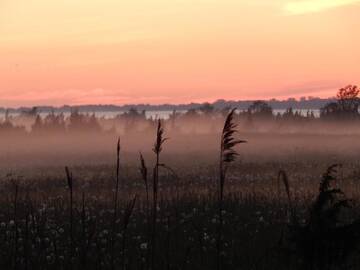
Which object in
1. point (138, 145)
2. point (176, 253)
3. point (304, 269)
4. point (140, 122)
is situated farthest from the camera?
point (140, 122)

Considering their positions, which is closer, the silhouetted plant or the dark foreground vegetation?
the silhouetted plant

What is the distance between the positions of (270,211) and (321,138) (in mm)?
65166

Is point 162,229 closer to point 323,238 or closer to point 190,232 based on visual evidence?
point 190,232

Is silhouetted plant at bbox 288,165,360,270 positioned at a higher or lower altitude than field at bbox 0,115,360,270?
higher

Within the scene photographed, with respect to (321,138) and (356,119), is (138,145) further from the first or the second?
(356,119)

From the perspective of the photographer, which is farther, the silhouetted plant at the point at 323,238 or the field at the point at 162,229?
the field at the point at 162,229

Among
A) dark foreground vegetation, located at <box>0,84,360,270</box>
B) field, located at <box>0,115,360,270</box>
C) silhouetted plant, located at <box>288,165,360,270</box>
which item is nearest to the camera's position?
silhouetted plant, located at <box>288,165,360,270</box>

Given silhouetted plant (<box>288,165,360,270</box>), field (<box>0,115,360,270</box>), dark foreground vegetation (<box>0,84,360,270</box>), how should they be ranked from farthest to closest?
field (<box>0,115,360,270</box>) < dark foreground vegetation (<box>0,84,360,270</box>) < silhouetted plant (<box>288,165,360,270</box>)

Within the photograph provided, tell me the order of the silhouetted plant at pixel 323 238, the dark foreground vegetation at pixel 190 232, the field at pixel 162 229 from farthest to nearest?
the field at pixel 162 229, the dark foreground vegetation at pixel 190 232, the silhouetted plant at pixel 323 238

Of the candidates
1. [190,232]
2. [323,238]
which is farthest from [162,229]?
[323,238]

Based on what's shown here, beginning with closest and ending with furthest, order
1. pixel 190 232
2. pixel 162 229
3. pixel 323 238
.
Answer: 1. pixel 323 238
2. pixel 162 229
3. pixel 190 232

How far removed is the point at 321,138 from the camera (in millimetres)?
79375

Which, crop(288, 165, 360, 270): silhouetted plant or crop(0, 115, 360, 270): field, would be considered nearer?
crop(288, 165, 360, 270): silhouetted plant

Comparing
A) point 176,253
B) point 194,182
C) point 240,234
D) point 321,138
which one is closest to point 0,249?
point 176,253
